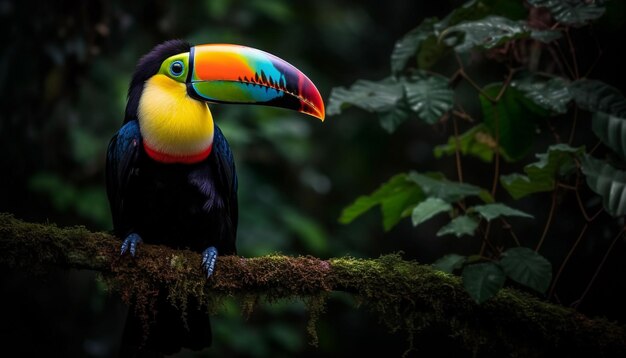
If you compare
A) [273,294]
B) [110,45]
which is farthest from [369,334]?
[273,294]

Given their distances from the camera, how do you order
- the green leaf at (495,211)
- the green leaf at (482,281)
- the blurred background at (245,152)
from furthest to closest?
the blurred background at (245,152) → the green leaf at (495,211) → the green leaf at (482,281)

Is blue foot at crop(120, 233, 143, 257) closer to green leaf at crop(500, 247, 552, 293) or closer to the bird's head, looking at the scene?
the bird's head

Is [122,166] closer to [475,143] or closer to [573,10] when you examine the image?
[475,143]

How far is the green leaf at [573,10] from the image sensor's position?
3.71m

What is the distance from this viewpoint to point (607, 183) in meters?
3.33

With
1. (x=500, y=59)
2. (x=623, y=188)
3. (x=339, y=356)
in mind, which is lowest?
(x=339, y=356)

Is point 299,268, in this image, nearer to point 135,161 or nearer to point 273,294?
point 273,294

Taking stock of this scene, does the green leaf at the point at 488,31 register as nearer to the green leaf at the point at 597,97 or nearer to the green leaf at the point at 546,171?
the green leaf at the point at 597,97

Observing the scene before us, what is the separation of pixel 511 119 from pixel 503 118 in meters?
0.04

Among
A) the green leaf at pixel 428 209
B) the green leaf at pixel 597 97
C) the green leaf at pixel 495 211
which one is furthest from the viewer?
the green leaf at pixel 597 97

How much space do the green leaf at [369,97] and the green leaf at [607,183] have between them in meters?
1.02

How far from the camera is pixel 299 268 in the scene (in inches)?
129

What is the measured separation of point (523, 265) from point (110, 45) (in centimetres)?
383

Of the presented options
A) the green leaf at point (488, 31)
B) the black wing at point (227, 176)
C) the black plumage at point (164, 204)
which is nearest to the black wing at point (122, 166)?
the black plumage at point (164, 204)
